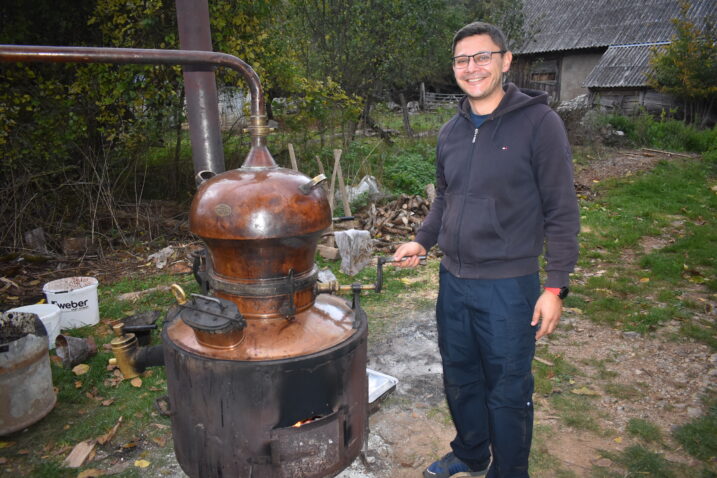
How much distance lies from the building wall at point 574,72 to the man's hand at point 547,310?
21915mm

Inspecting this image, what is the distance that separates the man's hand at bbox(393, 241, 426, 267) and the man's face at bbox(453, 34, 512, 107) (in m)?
0.87

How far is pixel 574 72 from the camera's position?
2186 centimetres

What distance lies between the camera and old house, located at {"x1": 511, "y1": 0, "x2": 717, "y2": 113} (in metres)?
18.6

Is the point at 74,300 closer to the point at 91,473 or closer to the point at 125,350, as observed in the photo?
the point at 125,350

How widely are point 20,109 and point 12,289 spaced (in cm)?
267

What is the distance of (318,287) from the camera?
2.42m

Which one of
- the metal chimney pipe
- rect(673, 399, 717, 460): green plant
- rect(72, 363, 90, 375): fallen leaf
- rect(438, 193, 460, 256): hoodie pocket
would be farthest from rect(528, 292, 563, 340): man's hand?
rect(72, 363, 90, 375): fallen leaf

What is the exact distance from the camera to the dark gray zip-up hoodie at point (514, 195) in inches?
88.9

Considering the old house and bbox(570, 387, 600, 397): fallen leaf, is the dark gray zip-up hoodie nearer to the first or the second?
bbox(570, 387, 600, 397): fallen leaf

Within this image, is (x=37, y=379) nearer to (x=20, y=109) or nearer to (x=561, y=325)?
(x=561, y=325)

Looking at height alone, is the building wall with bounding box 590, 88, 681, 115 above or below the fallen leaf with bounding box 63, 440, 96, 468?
above

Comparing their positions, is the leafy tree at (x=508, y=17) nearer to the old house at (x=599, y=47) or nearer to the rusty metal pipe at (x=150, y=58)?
the old house at (x=599, y=47)

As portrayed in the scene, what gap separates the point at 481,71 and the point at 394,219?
5.89 metres

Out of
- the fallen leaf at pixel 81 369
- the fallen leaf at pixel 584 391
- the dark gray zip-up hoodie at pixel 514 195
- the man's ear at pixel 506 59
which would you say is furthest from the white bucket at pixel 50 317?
the fallen leaf at pixel 584 391
